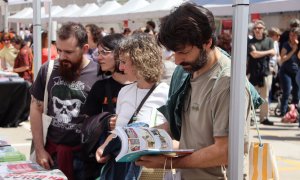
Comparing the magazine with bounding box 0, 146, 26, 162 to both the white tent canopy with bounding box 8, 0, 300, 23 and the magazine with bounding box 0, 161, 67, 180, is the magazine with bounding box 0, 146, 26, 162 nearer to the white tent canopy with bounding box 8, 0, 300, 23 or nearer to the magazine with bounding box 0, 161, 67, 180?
the magazine with bounding box 0, 161, 67, 180

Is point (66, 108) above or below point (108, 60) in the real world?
below

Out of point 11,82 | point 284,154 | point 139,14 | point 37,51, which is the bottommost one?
point 284,154

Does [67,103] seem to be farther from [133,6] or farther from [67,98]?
[133,6]

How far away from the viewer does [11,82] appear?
9359 millimetres

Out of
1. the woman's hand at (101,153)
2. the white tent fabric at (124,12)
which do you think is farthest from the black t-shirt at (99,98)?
the white tent fabric at (124,12)

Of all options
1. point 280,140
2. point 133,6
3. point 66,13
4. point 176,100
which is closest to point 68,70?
point 176,100

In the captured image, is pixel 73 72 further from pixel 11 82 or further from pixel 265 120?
pixel 265 120

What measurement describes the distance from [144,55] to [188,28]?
2.76 ft

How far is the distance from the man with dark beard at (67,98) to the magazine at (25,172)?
0.51 m

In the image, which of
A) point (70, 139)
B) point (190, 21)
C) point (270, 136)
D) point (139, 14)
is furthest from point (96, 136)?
point (139, 14)

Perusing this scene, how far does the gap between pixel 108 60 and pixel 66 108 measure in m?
0.42

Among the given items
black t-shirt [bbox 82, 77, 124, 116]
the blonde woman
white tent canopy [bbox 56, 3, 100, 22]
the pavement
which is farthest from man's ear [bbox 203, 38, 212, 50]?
white tent canopy [bbox 56, 3, 100, 22]

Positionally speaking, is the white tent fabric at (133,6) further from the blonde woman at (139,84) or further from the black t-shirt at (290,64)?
the blonde woman at (139,84)

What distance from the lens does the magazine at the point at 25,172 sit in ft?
8.63
